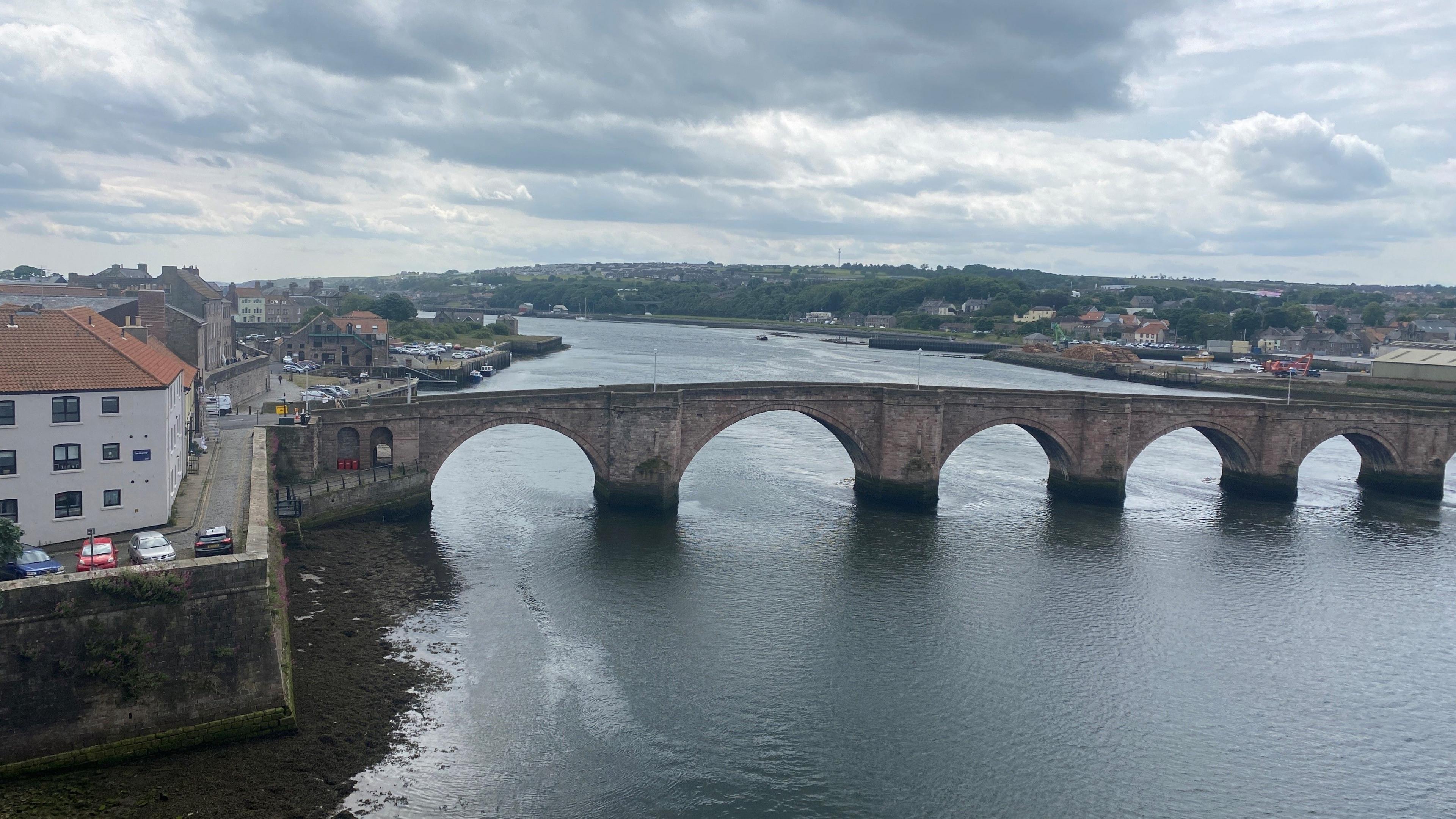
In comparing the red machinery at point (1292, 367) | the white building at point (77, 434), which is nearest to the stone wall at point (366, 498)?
the white building at point (77, 434)

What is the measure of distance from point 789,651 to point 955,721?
5564 mm

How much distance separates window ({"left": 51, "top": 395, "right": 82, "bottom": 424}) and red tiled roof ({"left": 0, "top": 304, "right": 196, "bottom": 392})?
0.97 feet

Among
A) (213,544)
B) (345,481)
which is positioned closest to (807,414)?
(345,481)

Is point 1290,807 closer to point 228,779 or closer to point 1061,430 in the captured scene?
point 228,779

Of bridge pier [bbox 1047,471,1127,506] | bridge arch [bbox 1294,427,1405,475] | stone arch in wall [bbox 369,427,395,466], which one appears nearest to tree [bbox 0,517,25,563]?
stone arch in wall [bbox 369,427,395,466]

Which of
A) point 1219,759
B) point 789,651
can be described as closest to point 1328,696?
point 1219,759

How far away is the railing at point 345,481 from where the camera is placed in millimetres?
35781

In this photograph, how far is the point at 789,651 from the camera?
28859 millimetres

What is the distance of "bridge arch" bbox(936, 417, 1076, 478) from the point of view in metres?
47.4

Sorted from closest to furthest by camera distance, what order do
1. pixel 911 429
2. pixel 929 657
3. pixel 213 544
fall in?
pixel 213 544
pixel 929 657
pixel 911 429

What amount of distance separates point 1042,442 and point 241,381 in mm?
45522

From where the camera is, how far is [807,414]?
45906 millimetres

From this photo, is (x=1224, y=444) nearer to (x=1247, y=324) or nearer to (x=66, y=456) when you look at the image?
(x=66, y=456)

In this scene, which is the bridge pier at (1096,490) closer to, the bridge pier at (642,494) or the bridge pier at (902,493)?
the bridge pier at (902,493)
